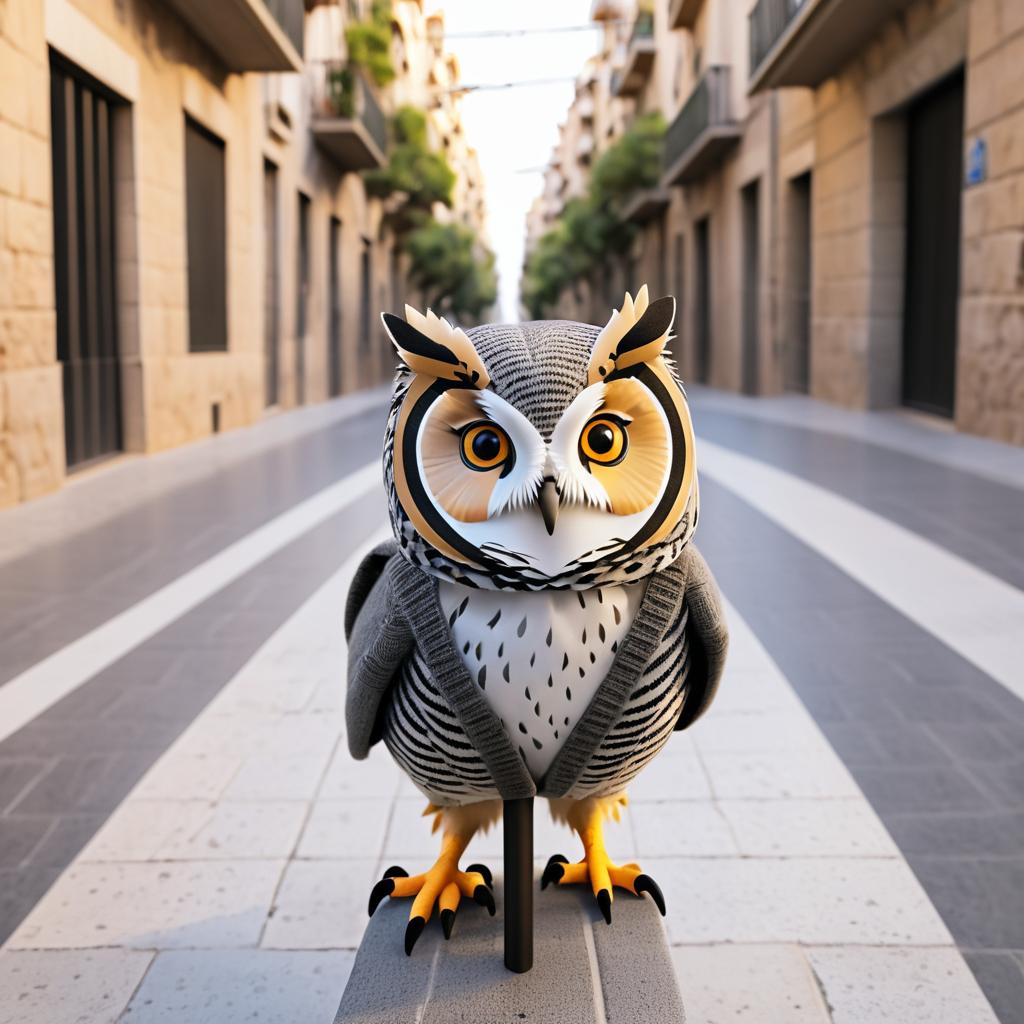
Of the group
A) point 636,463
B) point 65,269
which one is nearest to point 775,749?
point 636,463

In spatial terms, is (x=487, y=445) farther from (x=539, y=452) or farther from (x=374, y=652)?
(x=374, y=652)

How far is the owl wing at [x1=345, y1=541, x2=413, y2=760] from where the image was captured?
71.4 inches

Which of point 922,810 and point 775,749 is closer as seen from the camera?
point 922,810

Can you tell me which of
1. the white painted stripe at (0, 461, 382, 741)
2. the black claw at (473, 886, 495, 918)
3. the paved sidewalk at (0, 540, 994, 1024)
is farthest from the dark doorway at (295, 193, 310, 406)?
the black claw at (473, 886, 495, 918)

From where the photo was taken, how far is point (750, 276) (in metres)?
22.8

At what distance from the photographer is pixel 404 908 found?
2.17 m

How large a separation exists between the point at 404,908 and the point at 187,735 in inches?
71.9

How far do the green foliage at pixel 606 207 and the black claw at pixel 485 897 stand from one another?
2909cm

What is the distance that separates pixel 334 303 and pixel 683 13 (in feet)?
31.7

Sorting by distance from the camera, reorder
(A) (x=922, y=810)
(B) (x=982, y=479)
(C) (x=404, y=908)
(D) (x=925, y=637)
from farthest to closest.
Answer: (B) (x=982, y=479) → (D) (x=925, y=637) → (A) (x=922, y=810) → (C) (x=404, y=908)

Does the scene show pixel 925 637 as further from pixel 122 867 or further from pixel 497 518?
pixel 497 518

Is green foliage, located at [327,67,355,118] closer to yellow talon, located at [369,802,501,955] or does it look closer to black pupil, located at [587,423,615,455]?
yellow talon, located at [369,802,501,955]

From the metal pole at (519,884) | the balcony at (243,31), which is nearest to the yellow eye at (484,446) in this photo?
the metal pole at (519,884)

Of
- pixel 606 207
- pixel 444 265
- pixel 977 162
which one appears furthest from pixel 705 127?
pixel 444 265
